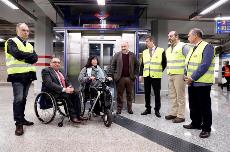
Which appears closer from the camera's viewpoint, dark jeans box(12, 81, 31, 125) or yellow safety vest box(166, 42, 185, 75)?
dark jeans box(12, 81, 31, 125)

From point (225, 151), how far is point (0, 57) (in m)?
20.8

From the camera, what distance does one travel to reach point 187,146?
10.7ft

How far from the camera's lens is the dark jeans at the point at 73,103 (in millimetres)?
4270

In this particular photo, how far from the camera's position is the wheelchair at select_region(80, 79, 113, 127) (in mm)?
4380

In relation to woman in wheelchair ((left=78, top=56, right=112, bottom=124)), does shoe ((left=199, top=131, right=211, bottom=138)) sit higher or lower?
lower

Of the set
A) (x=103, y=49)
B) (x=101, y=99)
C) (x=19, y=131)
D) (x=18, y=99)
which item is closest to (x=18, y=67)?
(x=18, y=99)

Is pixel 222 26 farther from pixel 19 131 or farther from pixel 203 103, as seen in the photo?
pixel 19 131

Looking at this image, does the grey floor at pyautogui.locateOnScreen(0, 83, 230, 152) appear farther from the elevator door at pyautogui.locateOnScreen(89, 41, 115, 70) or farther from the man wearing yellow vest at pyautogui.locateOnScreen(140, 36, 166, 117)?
the elevator door at pyautogui.locateOnScreen(89, 41, 115, 70)

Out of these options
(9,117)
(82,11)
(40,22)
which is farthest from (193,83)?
(40,22)

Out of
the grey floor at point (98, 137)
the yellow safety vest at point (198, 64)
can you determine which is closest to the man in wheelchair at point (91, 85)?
the grey floor at point (98, 137)

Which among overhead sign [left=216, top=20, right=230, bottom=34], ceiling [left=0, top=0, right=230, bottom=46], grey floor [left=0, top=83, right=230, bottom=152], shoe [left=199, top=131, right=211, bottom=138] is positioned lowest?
grey floor [left=0, top=83, right=230, bottom=152]

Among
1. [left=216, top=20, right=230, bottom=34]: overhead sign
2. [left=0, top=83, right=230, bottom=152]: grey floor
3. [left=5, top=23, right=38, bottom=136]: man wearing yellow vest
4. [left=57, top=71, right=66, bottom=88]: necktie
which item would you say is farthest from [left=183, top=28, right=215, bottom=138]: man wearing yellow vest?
[left=216, top=20, right=230, bottom=34]: overhead sign

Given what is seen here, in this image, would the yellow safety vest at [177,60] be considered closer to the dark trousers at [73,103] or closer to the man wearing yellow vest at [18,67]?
the dark trousers at [73,103]

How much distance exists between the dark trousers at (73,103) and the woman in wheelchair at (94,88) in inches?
11.1
